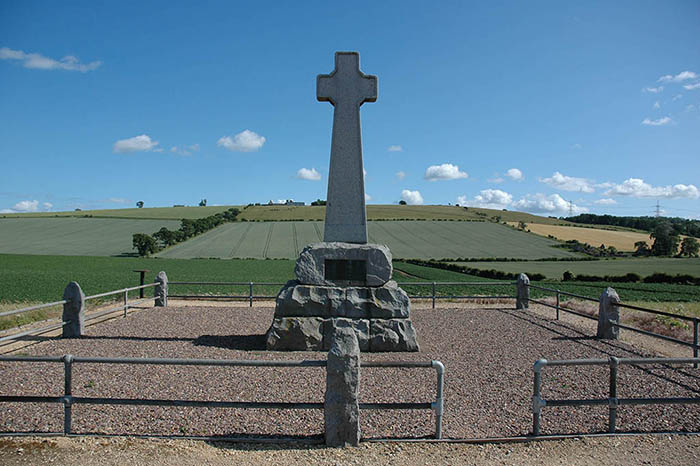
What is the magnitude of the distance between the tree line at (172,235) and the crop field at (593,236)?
150 feet

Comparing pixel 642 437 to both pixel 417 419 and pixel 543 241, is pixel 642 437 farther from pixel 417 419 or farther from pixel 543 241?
pixel 543 241

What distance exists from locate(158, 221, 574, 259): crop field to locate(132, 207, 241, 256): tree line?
1.44 metres

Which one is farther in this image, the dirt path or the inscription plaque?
the inscription plaque

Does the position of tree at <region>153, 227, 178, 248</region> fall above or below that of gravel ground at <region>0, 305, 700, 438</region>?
above

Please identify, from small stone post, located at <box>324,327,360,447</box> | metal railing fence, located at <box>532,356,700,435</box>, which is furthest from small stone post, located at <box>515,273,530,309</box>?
small stone post, located at <box>324,327,360,447</box>

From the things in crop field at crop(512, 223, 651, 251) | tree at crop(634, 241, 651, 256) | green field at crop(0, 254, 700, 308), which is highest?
crop field at crop(512, 223, 651, 251)

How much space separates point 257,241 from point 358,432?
47.6 m

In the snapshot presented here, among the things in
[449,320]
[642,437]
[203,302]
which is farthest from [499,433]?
[203,302]

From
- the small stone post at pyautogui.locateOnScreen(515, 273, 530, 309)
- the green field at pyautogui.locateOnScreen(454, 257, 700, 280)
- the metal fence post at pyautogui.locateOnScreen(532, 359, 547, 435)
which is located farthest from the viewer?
the green field at pyautogui.locateOnScreen(454, 257, 700, 280)

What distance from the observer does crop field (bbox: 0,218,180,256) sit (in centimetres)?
4741

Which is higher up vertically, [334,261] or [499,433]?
[334,261]

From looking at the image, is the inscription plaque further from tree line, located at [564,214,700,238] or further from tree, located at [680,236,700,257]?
tree line, located at [564,214,700,238]

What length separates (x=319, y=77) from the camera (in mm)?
9562

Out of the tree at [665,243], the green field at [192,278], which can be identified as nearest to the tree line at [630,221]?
the tree at [665,243]
